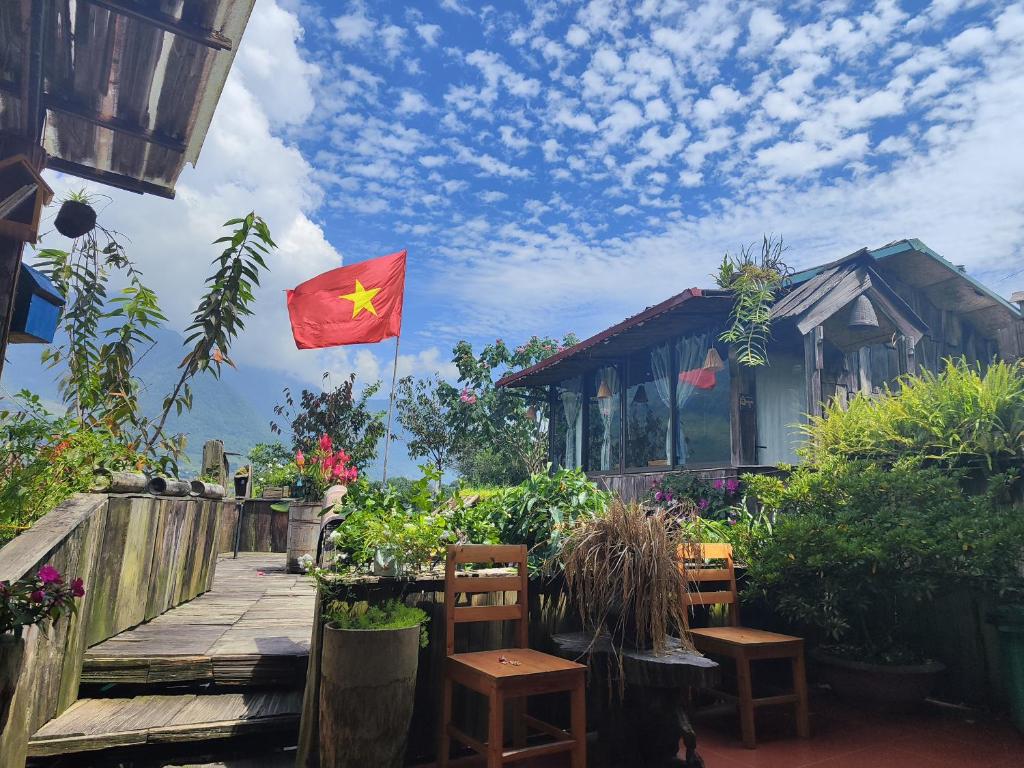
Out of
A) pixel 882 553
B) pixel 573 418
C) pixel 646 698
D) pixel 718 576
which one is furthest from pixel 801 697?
pixel 573 418

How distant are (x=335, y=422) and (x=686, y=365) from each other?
986 centimetres

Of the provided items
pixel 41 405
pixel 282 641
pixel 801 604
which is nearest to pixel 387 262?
pixel 41 405

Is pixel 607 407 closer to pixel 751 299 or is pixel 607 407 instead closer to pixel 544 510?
pixel 751 299

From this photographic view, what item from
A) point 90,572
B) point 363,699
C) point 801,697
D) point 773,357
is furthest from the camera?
point 773,357

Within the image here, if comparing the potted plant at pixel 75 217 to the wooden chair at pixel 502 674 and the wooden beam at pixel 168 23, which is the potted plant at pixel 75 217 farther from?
the wooden chair at pixel 502 674

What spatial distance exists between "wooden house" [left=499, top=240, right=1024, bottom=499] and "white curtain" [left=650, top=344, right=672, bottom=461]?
25 millimetres

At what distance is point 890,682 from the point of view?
3.68 metres

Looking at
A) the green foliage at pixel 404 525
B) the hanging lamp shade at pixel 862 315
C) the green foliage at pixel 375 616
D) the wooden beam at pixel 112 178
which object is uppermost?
the hanging lamp shade at pixel 862 315

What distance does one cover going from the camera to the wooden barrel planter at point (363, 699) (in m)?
2.44

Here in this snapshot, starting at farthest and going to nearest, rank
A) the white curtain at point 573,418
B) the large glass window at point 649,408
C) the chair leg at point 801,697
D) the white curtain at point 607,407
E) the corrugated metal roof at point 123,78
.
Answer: the white curtain at point 573,418 → the white curtain at point 607,407 → the large glass window at point 649,408 → the chair leg at point 801,697 → the corrugated metal roof at point 123,78

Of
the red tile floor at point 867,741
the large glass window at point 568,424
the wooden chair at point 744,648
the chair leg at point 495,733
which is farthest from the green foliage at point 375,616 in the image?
the large glass window at point 568,424

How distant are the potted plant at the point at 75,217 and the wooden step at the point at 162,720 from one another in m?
3.36

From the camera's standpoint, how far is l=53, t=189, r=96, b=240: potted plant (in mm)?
4570

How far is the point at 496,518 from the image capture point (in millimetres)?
3758
